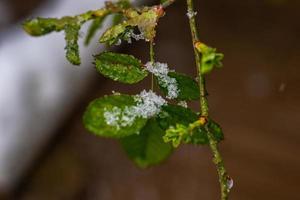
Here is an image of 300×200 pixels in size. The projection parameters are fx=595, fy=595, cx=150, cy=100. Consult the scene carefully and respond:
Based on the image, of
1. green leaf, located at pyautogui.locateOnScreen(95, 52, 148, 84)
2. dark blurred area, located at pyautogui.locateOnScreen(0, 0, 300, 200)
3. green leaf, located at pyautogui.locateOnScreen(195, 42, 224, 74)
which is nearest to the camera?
green leaf, located at pyautogui.locateOnScreen(195, 42, 224, 74)

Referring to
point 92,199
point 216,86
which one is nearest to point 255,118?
point 216,86

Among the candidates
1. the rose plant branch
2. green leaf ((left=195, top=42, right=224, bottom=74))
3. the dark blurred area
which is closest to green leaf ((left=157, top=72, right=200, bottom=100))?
the rose plant branch

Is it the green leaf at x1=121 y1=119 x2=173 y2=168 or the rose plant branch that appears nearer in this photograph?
the rose plant branch

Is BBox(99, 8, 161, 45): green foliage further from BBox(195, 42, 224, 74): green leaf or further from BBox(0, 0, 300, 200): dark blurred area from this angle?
BBox(0, 0, 300, 200): dark blurred area

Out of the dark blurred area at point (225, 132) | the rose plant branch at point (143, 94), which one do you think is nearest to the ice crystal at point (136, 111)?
the rose plant branch at point (143, 94)

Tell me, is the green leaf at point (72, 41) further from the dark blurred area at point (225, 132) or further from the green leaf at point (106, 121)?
the dark blurred area at point (225, 132)

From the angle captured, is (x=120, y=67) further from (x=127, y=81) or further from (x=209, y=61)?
(x=209, y=61)

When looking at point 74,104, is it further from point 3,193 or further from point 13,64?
point 3,193
